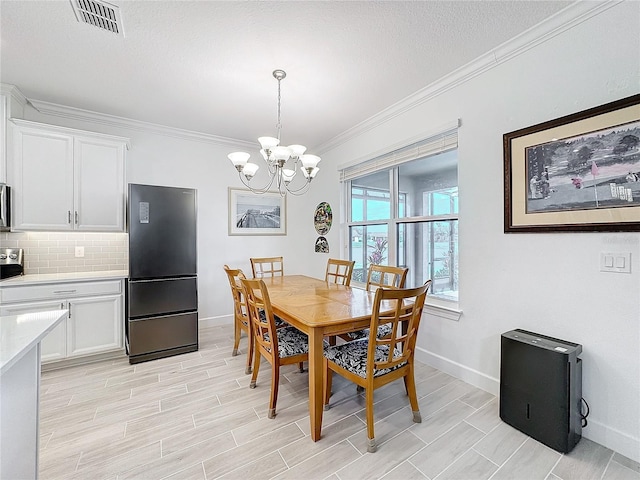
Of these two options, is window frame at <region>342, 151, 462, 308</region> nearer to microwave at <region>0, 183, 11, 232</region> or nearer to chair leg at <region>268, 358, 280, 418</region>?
chair leg at <region>268, 358, 280, 418</region>

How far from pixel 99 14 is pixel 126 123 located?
6.27ft

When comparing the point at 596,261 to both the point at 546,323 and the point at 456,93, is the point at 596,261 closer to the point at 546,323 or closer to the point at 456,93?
the point at 546,323

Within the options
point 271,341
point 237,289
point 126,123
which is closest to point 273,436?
point 271,341

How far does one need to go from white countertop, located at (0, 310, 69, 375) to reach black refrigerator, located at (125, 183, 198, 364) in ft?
5.44

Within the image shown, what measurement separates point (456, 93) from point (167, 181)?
357cm

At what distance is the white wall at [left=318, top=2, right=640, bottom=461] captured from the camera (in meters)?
1.67

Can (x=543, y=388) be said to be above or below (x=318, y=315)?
below

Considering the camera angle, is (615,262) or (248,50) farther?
(248,50)

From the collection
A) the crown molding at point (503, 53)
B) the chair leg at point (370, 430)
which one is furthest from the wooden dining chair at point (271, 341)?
the crown molding at point (503, 53)

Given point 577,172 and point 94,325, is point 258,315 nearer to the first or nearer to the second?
point 94,325

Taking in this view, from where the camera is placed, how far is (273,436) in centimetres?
183

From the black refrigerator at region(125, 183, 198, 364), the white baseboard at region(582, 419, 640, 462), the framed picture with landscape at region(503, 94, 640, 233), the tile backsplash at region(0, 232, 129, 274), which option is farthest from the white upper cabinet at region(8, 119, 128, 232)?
the white baseboard at region(582, 419, 640, 462)

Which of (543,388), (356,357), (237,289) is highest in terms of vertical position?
(237,289)

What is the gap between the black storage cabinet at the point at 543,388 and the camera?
1663 millimetres
